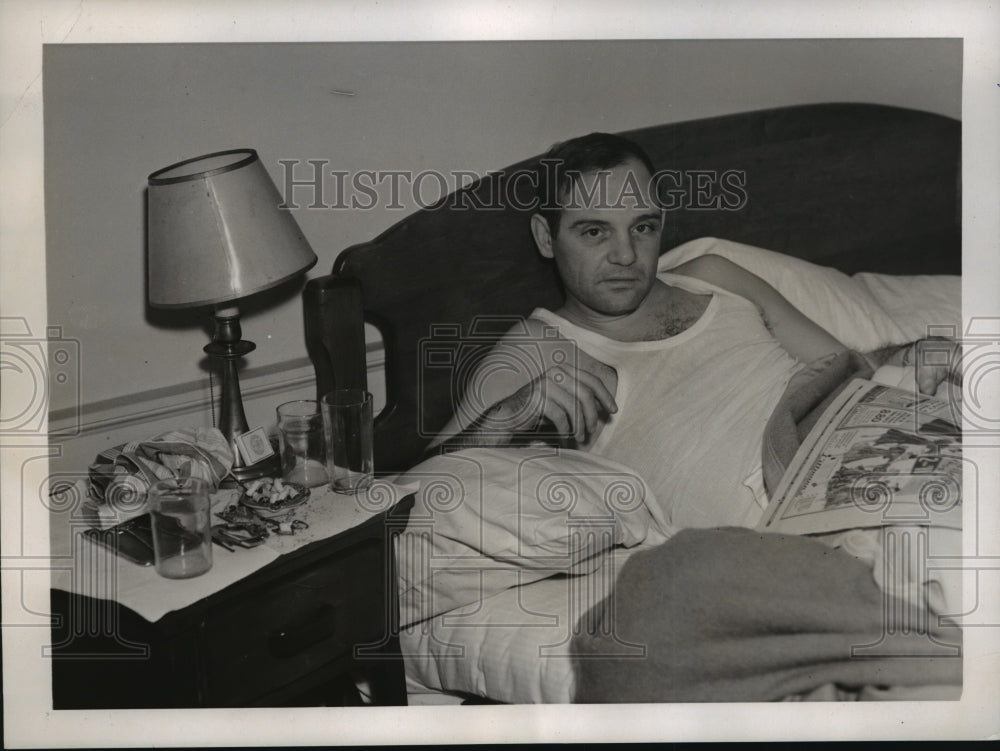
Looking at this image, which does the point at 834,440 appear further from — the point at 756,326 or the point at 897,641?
the point at 897,641

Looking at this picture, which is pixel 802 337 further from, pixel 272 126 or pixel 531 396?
pixel 272 126

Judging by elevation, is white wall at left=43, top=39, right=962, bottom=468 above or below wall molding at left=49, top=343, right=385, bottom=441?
above

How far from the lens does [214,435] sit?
211 cm

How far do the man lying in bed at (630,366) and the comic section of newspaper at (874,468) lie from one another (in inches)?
2.6

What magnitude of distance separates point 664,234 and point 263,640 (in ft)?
3.77

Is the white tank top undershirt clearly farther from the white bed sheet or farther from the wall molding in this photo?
the wall molding

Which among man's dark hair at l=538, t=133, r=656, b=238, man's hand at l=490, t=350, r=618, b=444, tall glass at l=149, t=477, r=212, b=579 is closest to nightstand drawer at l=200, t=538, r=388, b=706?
tall glass at l=149, t=477, r=212, b=579

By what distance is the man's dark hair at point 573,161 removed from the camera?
2.16 m

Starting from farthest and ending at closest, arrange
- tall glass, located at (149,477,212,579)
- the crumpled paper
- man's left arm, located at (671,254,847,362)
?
1. man's left arm, located at (671,254,847,362)
2. the crumpled paper
3. tall glass, located at (149,477,212,579)

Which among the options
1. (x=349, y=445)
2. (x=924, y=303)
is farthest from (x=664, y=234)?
(x=349, y=445)

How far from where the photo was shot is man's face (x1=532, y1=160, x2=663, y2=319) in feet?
7.14

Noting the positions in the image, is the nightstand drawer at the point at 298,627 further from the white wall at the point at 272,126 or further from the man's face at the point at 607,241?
the man's face at the point at 607,241

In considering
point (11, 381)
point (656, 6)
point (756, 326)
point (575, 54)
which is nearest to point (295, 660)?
point (11, 381)

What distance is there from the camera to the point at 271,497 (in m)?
2.03
